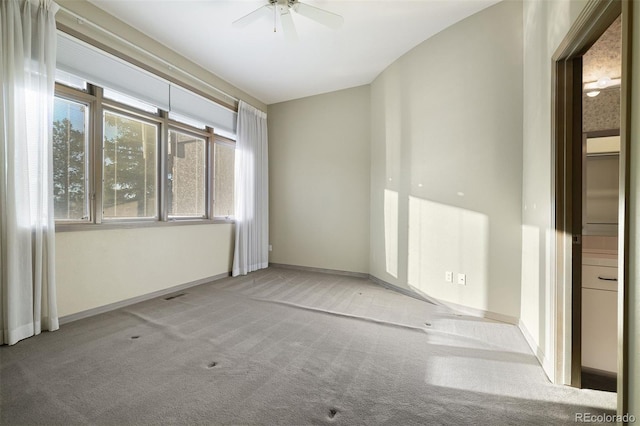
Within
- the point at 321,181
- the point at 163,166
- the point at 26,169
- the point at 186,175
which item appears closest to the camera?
the point at 26,169

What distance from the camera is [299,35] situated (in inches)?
118

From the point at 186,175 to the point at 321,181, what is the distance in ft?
6.96

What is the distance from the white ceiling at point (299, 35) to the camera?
2.56 meters

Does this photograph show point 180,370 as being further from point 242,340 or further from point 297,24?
point 297,24

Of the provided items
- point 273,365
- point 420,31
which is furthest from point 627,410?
point 420,31

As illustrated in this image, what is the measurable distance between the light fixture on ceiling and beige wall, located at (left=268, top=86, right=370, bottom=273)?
2513 mm

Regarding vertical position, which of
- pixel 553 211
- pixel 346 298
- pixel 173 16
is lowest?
pixel 346 298

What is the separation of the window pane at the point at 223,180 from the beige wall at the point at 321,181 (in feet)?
2.68

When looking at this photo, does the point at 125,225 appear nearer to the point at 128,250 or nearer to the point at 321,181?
the point at 128,250

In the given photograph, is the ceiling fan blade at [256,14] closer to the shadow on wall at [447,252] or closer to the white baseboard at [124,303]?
the shadow on wall at [447,252]

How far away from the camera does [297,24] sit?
9.25 feet

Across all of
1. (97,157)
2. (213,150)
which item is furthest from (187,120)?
(97,157)

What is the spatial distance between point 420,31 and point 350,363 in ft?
11.3

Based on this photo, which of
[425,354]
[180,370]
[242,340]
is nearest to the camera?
[180,370]
